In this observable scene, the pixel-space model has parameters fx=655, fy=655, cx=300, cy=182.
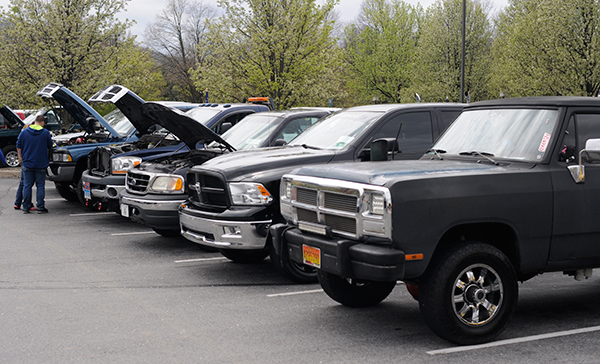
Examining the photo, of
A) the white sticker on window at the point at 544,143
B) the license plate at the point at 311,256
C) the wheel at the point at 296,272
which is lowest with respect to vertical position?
the wheel at the point at 296,272

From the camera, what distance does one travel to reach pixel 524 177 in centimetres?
530

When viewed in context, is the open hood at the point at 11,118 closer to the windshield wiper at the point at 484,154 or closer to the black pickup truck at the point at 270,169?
the black pickup truck at the point at 270,169

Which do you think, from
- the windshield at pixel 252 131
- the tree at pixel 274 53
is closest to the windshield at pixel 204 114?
the windshield at pixel 252 131

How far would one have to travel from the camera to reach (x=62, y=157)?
1302 cm

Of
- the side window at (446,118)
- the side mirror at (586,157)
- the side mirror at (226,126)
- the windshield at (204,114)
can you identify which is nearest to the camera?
the side mirror at (586,157)

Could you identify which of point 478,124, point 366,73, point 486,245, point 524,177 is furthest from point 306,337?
point 366,73

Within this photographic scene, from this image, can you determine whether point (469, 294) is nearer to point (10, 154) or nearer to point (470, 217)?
point (470, 217)

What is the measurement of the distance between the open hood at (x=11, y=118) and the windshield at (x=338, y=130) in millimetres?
15189

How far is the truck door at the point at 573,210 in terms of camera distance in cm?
540

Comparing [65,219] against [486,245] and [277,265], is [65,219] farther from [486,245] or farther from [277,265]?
[486,245]

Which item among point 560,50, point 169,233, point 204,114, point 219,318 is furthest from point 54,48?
point 560,50

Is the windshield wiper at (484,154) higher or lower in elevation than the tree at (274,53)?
lower

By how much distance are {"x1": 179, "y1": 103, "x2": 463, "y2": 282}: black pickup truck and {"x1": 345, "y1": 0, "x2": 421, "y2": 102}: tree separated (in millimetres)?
41394

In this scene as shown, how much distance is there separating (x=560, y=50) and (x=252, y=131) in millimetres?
25900
